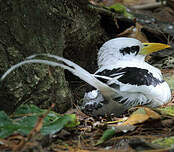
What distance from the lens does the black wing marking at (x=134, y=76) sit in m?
2.99

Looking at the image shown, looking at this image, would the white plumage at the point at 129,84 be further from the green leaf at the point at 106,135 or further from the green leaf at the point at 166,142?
the green leaf at the point at 166,142

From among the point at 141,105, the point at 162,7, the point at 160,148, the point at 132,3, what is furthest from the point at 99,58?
the point at 132,3

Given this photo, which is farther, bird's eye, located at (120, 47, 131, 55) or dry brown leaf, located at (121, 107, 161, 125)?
bird's eye, located at (120, 47, 131, 55)

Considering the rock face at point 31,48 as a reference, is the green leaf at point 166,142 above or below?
below

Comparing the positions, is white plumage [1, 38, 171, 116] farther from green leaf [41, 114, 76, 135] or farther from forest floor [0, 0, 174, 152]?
green leaf [41, 114, 76, 135]

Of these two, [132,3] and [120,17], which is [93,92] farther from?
[132,3]

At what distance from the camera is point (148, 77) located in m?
3.12

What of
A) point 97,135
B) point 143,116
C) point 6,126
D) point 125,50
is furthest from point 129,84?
point 6,126

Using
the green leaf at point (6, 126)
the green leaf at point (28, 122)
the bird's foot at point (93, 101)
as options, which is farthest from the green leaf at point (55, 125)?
the bird's foot at point (93, 101)

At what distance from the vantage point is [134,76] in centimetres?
304

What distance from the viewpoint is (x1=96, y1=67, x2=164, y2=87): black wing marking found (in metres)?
2.99

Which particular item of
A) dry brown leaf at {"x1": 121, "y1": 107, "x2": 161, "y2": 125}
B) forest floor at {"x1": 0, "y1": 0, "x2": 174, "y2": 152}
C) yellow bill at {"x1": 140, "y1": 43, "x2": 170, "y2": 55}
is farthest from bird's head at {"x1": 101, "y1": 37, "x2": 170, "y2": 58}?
dry brown leaf at {"x1": 121, "y1": 107, "x2": 161, "y2": 125}

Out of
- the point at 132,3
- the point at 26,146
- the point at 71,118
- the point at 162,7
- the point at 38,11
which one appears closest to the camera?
the point at 26,146

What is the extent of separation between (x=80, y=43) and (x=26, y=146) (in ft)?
8.03
